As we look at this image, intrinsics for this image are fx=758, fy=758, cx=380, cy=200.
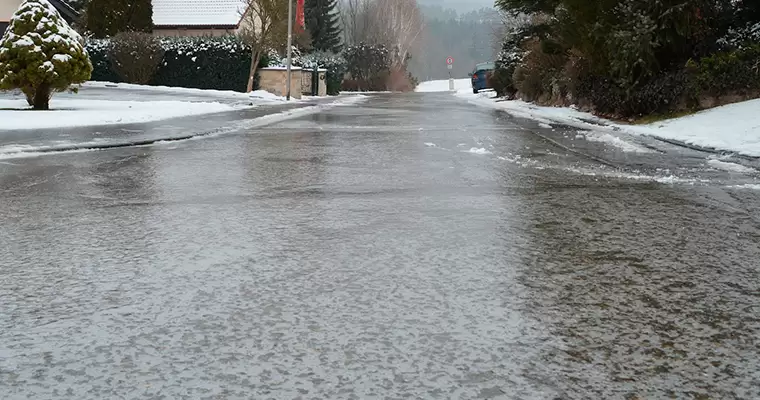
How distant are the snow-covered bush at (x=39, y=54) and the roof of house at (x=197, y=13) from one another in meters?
30.3

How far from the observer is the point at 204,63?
1704 inches

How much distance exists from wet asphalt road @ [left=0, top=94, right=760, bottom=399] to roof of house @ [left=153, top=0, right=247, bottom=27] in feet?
146

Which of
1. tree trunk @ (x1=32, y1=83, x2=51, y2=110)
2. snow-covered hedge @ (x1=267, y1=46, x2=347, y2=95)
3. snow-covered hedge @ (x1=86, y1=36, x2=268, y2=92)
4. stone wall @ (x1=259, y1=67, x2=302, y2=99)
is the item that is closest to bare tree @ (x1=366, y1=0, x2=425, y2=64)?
snow-covered hedge @ (x1=267, y1=46, x2=347, y2=95)

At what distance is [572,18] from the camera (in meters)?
24.7

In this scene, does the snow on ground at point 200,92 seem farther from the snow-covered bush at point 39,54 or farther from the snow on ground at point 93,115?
the snow-covered bush at point 39,54

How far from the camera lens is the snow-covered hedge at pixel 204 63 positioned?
43000 mm

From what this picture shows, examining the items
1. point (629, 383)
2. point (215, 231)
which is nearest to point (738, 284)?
point (629, 383)

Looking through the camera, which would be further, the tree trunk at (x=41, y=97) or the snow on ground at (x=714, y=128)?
the tree trunk at (x=41, y=97)

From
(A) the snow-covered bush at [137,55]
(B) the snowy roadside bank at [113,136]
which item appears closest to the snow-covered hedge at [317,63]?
(A) the snow-covered bush at [137,55]

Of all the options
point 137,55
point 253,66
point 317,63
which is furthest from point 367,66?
point 137,55

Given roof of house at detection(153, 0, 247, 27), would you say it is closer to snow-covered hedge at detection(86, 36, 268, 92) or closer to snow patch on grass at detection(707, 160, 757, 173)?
snow-covered hedge at detection(86, 36, 268, 92)

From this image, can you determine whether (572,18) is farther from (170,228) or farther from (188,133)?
(170,228)

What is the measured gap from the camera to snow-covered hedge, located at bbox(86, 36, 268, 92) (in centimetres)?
4300

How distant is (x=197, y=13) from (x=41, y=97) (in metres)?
33.0
